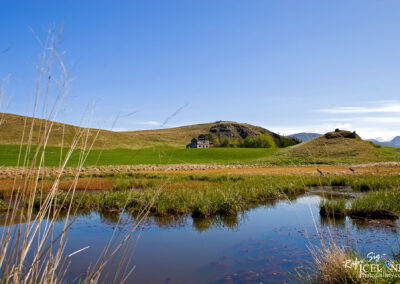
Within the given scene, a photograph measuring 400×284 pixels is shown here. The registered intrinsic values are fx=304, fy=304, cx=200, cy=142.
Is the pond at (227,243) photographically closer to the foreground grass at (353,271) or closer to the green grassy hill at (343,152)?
the foreground grass at (353,271)

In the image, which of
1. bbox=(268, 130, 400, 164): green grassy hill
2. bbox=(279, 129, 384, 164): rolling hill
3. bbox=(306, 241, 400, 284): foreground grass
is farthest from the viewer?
bbox=(279, 129, 384, 164): rolling hill

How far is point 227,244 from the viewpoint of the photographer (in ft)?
22.7

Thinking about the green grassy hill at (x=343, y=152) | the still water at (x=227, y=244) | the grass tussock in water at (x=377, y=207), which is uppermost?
the green grassy hill at (x=343, y=152)

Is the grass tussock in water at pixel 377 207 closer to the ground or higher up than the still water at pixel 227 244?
higher up

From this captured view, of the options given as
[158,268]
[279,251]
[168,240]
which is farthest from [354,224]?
[158,268]

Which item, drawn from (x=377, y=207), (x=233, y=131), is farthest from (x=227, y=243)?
(x=233, y=131)

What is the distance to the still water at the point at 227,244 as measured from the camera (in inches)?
211

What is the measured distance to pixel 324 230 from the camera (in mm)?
7641

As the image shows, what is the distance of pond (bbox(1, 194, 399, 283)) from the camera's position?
5.35 m

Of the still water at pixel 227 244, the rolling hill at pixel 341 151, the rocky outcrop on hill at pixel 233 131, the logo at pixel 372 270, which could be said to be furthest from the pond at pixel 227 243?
the rocky outcrop on hill at pixel 233 131

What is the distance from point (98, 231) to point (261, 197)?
722 centimetres

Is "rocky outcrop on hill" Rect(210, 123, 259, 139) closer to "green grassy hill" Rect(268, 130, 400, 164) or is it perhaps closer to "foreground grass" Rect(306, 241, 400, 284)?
"green grassy hill" Rect(268, 130, 400, 164)

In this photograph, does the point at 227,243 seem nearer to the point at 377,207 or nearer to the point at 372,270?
the point at 372,270

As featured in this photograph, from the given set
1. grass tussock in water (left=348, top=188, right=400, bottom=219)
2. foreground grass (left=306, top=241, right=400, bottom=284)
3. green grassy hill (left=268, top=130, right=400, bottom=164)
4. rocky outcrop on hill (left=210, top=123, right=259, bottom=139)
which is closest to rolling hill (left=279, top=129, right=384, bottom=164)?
green grassy hill (left=268, top=130, right=400, bottom=164)
